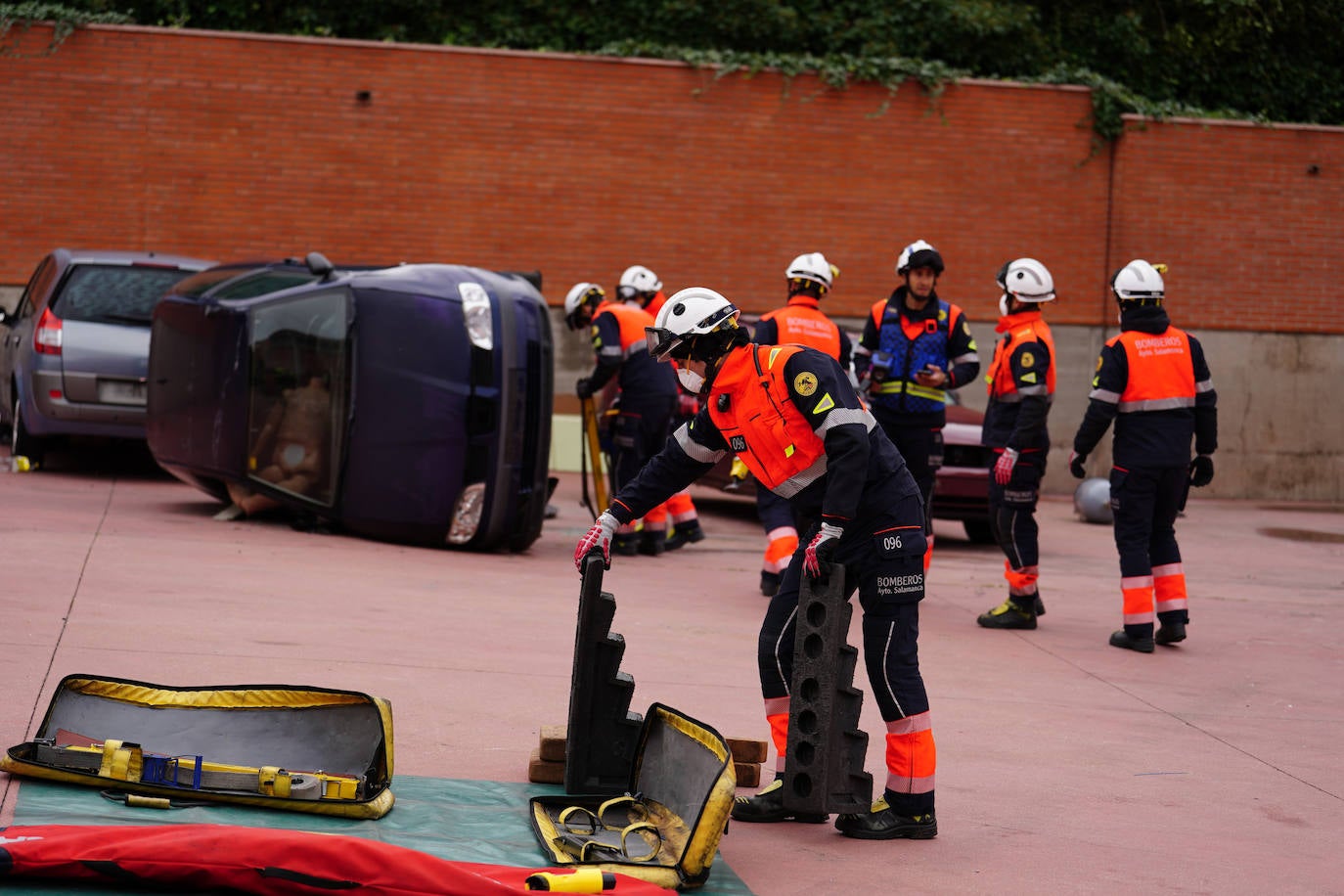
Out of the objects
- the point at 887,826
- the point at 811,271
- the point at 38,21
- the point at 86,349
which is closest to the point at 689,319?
the point at 887,826

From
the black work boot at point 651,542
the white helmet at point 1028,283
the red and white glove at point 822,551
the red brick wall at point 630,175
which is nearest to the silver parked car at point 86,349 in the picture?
the red brick wall at point 630,175

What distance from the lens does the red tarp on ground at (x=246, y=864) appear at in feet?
13.9

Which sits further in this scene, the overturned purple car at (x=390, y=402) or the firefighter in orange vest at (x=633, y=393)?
the firefighter in orange vest at (x=633, y=393)

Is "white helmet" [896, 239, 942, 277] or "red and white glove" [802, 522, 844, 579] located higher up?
"white helmet" [896, 239, 942, 277]

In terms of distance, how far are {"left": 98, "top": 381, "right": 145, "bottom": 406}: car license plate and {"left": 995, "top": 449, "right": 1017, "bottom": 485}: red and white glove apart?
7.90m

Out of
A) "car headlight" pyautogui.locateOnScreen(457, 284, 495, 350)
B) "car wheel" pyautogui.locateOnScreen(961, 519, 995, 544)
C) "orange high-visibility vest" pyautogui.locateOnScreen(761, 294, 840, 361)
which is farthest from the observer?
"car wheel" pyautogui.locateOnScreen(961, 519, 995, 544)

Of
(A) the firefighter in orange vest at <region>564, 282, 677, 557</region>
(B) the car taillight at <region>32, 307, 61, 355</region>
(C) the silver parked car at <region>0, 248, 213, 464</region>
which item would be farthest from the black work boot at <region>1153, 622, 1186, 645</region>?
(B) the car taillight at <region>32, 307, 61, 355</region>

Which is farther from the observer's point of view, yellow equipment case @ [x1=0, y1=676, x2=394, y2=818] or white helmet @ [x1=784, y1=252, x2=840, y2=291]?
white helmet @ [x1=784, y1=252, x2=840, y2=291]

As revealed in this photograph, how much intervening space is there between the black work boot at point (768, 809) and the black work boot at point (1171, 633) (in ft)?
15.4

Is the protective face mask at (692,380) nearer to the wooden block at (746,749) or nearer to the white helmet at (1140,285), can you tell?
the wooden block at (746,749)

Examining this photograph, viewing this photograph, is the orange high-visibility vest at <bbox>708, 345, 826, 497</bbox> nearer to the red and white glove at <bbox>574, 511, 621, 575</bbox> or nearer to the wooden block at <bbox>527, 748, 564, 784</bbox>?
the red and white glove at <bbox>574, 511, 621, 575</bbox>

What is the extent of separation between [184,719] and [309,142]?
14630 millimetres

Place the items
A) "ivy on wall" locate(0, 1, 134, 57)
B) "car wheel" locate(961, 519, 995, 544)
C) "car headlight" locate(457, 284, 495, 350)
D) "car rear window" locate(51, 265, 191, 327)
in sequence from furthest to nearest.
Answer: "ivy on wall" locate(0, 1, 134, 57), "car wheel" locate(961, 519, 995, 544), "car rear window" locate(51, 265, 191, 327), "car headlight" locate(457, 284, 495, 350)

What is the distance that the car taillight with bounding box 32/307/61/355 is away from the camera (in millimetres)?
14273
